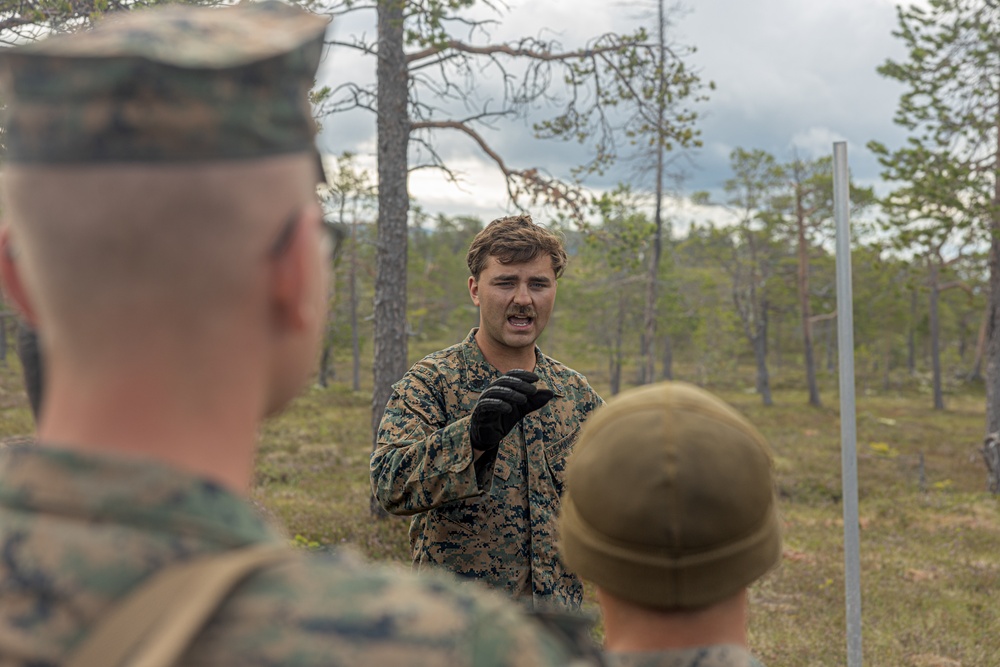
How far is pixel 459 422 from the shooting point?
260cm

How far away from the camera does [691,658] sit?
1317 mm

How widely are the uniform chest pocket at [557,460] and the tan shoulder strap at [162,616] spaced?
7.74 ft

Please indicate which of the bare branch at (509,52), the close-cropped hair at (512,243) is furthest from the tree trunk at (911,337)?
the close-cropped hair at (512,243)

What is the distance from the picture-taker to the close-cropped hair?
3213 mm

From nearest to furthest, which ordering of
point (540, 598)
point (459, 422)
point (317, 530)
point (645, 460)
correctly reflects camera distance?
point (645, 460), point (459, 422), point (540, 598), point (317, 530)

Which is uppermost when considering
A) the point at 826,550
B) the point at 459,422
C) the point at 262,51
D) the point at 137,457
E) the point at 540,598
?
the point at 262,51

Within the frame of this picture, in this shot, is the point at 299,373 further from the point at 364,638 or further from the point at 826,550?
the point at 826,550

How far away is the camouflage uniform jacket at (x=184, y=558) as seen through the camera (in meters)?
0.72

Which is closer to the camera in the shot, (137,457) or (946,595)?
(137,457)

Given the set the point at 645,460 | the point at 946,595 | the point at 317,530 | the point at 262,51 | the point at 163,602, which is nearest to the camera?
the point at 163,602

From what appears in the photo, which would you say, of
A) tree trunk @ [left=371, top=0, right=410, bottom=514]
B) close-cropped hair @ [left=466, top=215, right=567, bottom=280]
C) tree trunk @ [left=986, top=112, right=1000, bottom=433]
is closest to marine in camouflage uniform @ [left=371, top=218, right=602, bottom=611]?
close-cropped hair @ [left=466, top=215, right=567, bottom=280]

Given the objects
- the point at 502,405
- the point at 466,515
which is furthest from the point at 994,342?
the point at 502,405

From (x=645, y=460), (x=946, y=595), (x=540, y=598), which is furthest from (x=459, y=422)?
(x=946, y=595)

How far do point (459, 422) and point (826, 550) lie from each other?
458 inches
